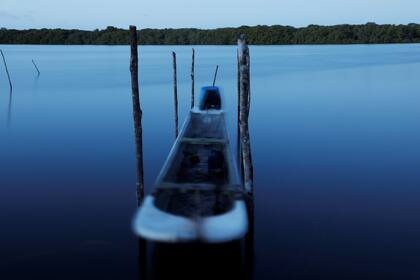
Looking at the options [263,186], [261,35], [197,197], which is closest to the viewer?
[197,197]

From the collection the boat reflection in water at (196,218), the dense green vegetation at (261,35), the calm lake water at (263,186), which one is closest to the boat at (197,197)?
Result: the boat reflection in water at (196,218)

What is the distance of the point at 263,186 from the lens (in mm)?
15492

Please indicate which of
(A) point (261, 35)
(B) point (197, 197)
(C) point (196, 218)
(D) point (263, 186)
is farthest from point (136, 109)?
(A) point (261, 35)

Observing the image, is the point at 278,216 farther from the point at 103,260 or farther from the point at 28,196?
the point at 28,196

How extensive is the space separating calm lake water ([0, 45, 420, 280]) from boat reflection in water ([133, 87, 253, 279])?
423mm

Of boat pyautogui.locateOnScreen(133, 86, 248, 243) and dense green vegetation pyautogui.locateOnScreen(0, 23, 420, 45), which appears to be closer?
boat pyautogui.locateOnScreen(133, 86, 248, 243)

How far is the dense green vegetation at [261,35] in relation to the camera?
13125 cm

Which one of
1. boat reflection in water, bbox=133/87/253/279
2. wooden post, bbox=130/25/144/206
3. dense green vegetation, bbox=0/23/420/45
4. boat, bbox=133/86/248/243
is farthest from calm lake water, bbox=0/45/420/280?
dense green vegetation, bbox=0/23/420/45

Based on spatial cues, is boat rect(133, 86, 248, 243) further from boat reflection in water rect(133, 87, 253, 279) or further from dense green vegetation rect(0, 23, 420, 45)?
dense green vegetation rect(0, 23, 420, 45)

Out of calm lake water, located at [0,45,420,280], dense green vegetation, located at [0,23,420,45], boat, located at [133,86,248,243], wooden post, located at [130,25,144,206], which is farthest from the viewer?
dense green vegetation, located at [0,23,420,45]

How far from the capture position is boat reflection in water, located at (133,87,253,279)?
6547 mm

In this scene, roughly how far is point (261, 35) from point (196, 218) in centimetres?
13294

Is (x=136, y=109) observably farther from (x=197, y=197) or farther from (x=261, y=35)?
(x=261, y=35)

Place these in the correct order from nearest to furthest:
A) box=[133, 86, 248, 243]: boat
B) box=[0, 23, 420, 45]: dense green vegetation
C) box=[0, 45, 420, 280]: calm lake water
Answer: box=[133, 86, 248, 243]: boat
box=[0, 45, 420, 280]: calm lake water
box=[0, 23, 420, 45]: dense green vegetation
